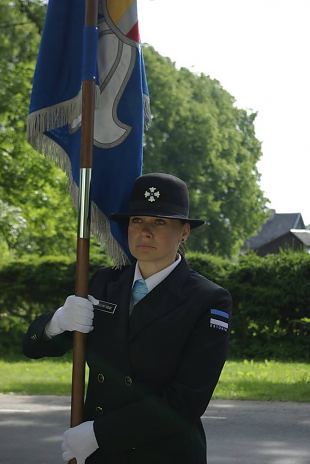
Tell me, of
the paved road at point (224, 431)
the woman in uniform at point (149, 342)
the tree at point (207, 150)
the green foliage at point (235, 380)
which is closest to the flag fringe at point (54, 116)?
the woman in uniform at point (149, 342)

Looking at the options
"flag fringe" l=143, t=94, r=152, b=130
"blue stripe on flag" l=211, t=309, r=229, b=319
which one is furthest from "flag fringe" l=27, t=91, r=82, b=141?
"blue stripe on flag" l=211, t=309, r=229, b=319

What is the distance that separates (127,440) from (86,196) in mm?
974

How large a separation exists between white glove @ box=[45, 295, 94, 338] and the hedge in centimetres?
1368

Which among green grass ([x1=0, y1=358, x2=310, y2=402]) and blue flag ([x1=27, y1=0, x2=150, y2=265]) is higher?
blue flag ([x1=27, y1=0, x2=150, y2=265])

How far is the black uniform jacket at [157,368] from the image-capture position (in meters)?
2.90

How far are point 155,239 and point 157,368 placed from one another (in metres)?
0.47

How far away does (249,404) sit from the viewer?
10.3 metres

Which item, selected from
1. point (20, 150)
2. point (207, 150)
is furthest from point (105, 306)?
point (207, 150)

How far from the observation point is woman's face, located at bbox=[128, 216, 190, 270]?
3.11 m

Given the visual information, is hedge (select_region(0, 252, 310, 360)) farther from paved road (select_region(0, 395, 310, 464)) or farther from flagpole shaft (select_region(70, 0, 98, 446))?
flagpole shaft (select_region(70, 0, 98, 446))

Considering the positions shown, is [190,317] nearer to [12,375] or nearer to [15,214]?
[12,375]

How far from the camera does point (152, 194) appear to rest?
Answer: 314 cm

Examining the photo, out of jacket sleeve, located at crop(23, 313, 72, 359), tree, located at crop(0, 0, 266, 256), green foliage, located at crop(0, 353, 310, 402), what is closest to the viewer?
jacket sleeve, located at crop(23, 313, 72, 359)

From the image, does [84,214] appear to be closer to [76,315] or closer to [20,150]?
[76,315]
